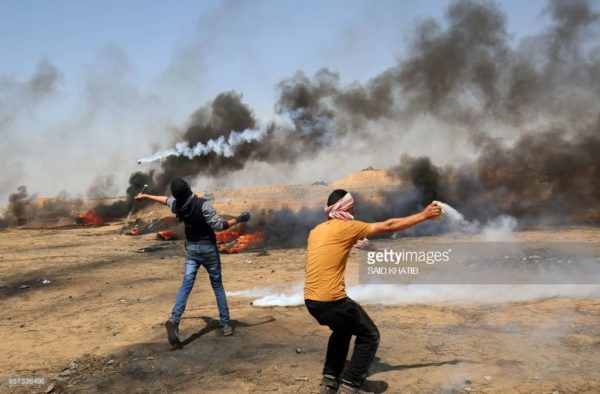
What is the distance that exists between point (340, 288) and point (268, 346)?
1.93 metres

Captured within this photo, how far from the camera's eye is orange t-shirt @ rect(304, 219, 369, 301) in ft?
13.1

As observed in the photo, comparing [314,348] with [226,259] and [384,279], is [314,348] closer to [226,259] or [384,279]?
[384,279]

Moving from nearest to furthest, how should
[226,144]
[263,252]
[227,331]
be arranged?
[227,331] → [263,252] → [226,144]

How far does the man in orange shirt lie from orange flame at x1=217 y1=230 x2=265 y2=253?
428 inches

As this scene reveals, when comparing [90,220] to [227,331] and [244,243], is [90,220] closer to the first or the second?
[244,243]

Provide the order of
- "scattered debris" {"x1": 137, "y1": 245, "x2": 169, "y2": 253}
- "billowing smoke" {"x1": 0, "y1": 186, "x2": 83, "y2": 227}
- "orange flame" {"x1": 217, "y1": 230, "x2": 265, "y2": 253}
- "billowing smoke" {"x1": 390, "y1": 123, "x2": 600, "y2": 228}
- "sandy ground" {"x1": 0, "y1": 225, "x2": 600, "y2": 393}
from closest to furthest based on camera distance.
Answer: "sandy ground" {"x1": 0, "y1": 225, "x2": 600, "y2": 393} → "orange flame" {"x1": 217, "y1": 230, "x2": 265, "y2": 253} → "scattered debris" {"x1": 137, "y1": 245, "x2": 169, "y2": 253} → "billowing smoke" {"x1": 390, "y1": 123, "x2": 600, "y2": 228} → "billowing smoke" {"x1": 0, "y1": 186, "x2": 83, "y2": 227}

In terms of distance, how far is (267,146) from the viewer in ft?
72.3

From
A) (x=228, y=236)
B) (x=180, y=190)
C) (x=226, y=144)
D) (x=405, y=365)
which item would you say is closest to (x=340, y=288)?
(x=405, y=365)

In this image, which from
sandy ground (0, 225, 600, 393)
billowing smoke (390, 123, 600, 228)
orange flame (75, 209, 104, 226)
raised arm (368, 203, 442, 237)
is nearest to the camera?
raised arm (368, 203, 442, 237)

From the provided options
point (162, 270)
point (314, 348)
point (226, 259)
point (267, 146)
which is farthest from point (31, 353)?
point (267, 146)

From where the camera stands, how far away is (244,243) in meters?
15.4

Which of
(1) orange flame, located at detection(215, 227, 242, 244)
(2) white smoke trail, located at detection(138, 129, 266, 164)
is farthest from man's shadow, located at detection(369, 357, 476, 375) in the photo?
(2) white smoke trail, located at detection(138, 129, 266, 164)

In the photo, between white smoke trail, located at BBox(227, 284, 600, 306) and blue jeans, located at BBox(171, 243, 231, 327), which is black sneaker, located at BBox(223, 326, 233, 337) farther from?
white smoke trail, located at BBox(227, 284, 600, 306)

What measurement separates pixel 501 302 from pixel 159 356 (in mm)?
4957
